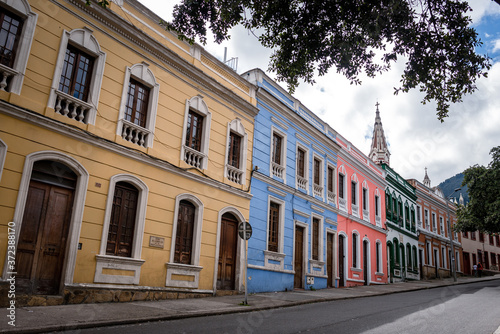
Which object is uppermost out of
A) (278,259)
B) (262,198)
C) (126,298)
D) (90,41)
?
(90,41)

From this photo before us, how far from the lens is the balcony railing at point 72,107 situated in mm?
8852

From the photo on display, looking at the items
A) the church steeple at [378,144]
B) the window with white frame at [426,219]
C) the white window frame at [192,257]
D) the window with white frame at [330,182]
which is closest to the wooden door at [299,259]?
the window with white frame at [330,182]

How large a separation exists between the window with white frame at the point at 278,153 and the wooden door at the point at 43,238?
8738mm

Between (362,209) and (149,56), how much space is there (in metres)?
16.0

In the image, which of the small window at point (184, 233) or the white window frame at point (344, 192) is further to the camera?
the white window frame at point (344, 192)

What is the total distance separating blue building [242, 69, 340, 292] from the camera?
14658 mm

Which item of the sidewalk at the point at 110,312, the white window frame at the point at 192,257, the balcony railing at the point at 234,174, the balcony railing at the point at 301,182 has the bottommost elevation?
the sidewalk at the point at 110,312

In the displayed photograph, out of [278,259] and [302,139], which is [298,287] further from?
[302,139]

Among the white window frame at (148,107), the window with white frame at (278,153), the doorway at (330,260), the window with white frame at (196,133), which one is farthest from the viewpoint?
the doorway at (330,260)

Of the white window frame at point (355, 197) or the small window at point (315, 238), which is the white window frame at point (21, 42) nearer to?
the small window at point (315, 238)

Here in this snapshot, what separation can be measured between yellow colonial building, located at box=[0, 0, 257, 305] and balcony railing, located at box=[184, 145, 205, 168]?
5 centimetres

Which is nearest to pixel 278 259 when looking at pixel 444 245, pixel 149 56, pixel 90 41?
pixel 149 56

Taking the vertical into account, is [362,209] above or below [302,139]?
below

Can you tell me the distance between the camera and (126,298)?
952 centimetres
